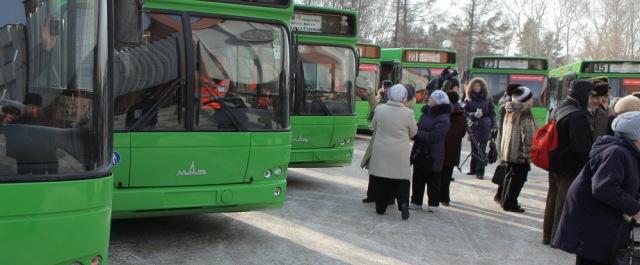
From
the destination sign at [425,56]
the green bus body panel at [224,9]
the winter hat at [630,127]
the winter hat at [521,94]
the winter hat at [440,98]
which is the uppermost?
the destination sign at [425,56]

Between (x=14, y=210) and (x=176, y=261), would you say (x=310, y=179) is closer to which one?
(x=176, y=261)

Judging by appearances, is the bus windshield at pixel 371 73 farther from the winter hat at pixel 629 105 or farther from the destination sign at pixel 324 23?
the winter hat at pixel 629 105

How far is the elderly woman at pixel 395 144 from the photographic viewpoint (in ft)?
27.1

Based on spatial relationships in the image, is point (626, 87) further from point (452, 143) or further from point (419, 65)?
point (452, 143)

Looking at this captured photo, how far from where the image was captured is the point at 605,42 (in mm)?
49062

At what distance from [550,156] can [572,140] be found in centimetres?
33

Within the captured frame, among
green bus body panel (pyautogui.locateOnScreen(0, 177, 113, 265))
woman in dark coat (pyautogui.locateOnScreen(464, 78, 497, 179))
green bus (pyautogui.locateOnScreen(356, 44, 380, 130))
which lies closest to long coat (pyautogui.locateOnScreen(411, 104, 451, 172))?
woman in dark coat (pyautogui.locateOnScreen(464, 78, 497, 179))

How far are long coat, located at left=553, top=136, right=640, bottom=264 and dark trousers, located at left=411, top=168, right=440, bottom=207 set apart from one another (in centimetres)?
401

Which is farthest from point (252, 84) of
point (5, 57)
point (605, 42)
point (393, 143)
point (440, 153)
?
point (605, 42)

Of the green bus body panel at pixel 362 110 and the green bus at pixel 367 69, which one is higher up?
the green bus at pixel 367 69

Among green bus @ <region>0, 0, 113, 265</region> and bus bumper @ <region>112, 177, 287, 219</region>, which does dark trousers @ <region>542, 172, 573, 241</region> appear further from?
green bus @ <region>0, 0, 113, 265</region>

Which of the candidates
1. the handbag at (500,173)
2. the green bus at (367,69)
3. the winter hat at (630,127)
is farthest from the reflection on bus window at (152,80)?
the green bus at (367,69)

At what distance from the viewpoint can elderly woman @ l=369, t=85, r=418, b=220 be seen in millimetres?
8266

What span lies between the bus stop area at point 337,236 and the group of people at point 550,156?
1.09 feet
